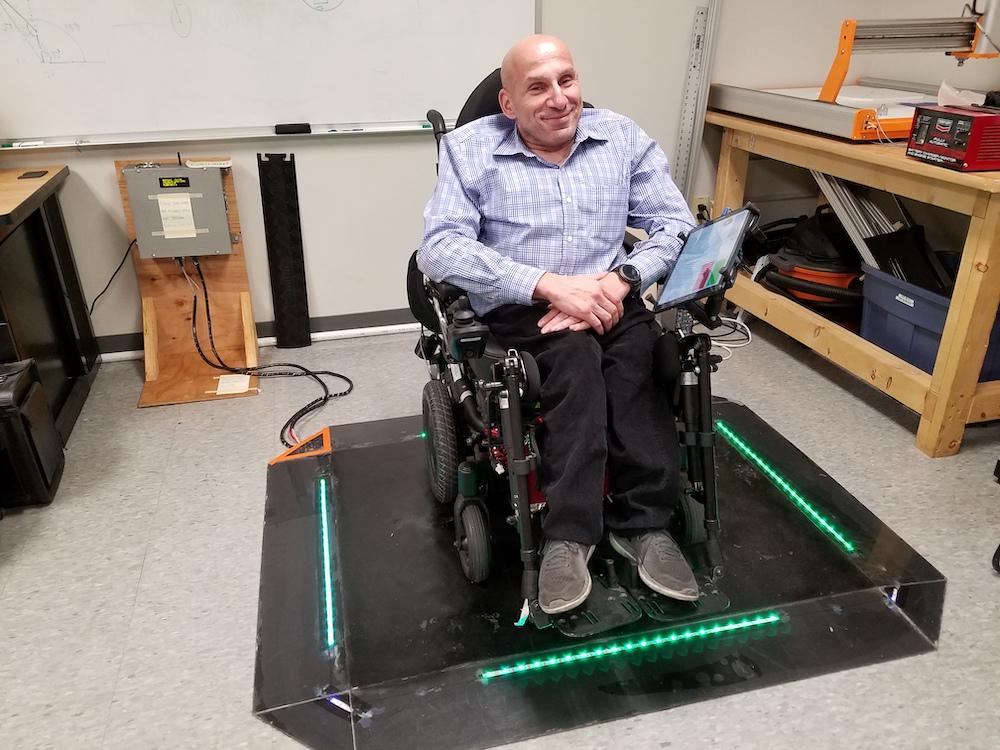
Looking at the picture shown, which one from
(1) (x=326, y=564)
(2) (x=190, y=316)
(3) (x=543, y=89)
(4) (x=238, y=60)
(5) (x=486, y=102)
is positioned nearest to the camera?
(3) (x=543, y=89)

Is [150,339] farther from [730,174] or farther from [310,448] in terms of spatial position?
[730,174]

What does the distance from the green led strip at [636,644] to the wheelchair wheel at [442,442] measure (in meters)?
0.51

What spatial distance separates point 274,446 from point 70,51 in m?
1.48

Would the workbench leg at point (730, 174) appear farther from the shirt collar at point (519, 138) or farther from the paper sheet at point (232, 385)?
the paper sheet at point (232, 385)

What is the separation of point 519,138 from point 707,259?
0.56m

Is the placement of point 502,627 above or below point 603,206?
below

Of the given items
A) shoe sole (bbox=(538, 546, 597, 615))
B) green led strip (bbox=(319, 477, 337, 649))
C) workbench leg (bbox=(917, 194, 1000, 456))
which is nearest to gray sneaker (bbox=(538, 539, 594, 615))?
shoe sole (bbox=(538, 546, 597, 615))

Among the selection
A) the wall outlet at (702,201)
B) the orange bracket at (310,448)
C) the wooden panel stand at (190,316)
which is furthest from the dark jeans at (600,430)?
the wall outlet at (702,201)

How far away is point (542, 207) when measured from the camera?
5.77ft

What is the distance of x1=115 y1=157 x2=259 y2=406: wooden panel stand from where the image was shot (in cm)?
272

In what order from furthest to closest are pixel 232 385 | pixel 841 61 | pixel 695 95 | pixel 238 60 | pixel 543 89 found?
pixel 695 95 → pixel 232 385 → pixel 238 60 → pixel 841 61 → pixel 543 89

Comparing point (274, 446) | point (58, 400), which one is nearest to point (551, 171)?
point (274, 446)

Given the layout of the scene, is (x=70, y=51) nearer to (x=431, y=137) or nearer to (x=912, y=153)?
(x=431, y=137)

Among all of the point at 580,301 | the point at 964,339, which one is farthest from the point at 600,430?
the point at 964,339
